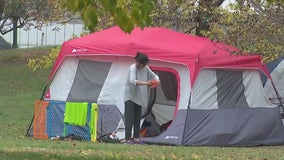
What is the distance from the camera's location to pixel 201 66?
1212cm

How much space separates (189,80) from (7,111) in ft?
24.5

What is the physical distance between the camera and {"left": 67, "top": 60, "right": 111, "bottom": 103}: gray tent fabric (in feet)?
42.2

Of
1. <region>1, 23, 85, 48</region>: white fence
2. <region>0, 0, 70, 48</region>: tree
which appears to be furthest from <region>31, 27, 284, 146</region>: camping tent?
<region>1, 23, 85, 48</region>: white fence

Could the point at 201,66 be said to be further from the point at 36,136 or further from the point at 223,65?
the point at 36,136

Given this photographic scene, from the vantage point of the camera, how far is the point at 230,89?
12547 mm

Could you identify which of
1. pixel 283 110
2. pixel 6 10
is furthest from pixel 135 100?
pixel 6 10

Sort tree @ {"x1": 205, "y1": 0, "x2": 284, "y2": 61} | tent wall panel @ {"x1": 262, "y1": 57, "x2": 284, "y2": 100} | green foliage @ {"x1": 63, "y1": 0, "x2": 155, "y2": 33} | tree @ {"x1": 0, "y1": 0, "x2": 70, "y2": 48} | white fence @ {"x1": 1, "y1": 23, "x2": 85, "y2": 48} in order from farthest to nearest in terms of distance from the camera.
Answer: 1. white fence @ {"x1": 1, "y1": 23, "x2": 85, "y2": 48}
2. tree @ {"x1": 0, "y1": 0, "x2": 70, "y2": 48}
3. tent wall panel @ {"x1": 262, "y1": 57, "x2": 284, "y2": 100}
4. tree @ {"x1": 205, "y1": 0, "x2": 284, "y2": 61}
5. green foliage @ {"x1": 63, "y1": 0, "x2": 155, "y2": 33}

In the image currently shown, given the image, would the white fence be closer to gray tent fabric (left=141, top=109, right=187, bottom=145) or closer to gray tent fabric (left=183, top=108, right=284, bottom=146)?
gray tent fabric (left=183, top=108, right=284, bottom=146)

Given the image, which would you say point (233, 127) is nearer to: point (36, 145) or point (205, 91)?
point (205, 91)

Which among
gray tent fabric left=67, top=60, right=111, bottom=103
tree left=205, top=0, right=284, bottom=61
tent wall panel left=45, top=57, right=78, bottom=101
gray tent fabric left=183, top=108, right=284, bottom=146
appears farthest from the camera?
tent wall panel left=45, top=57, right=78, bottom=101

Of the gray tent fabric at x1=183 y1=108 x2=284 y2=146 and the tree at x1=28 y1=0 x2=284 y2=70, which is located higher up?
the tree at x1=28 y1=0 x2=284 y2=70

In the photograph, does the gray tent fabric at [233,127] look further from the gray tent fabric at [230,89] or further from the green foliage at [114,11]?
the green foliage at [114,11]

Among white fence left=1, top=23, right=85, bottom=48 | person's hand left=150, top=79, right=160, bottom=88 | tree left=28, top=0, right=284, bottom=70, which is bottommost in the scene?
white fence left=1, top=23, right=85, bottom=48

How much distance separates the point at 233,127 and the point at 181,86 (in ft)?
3.78
